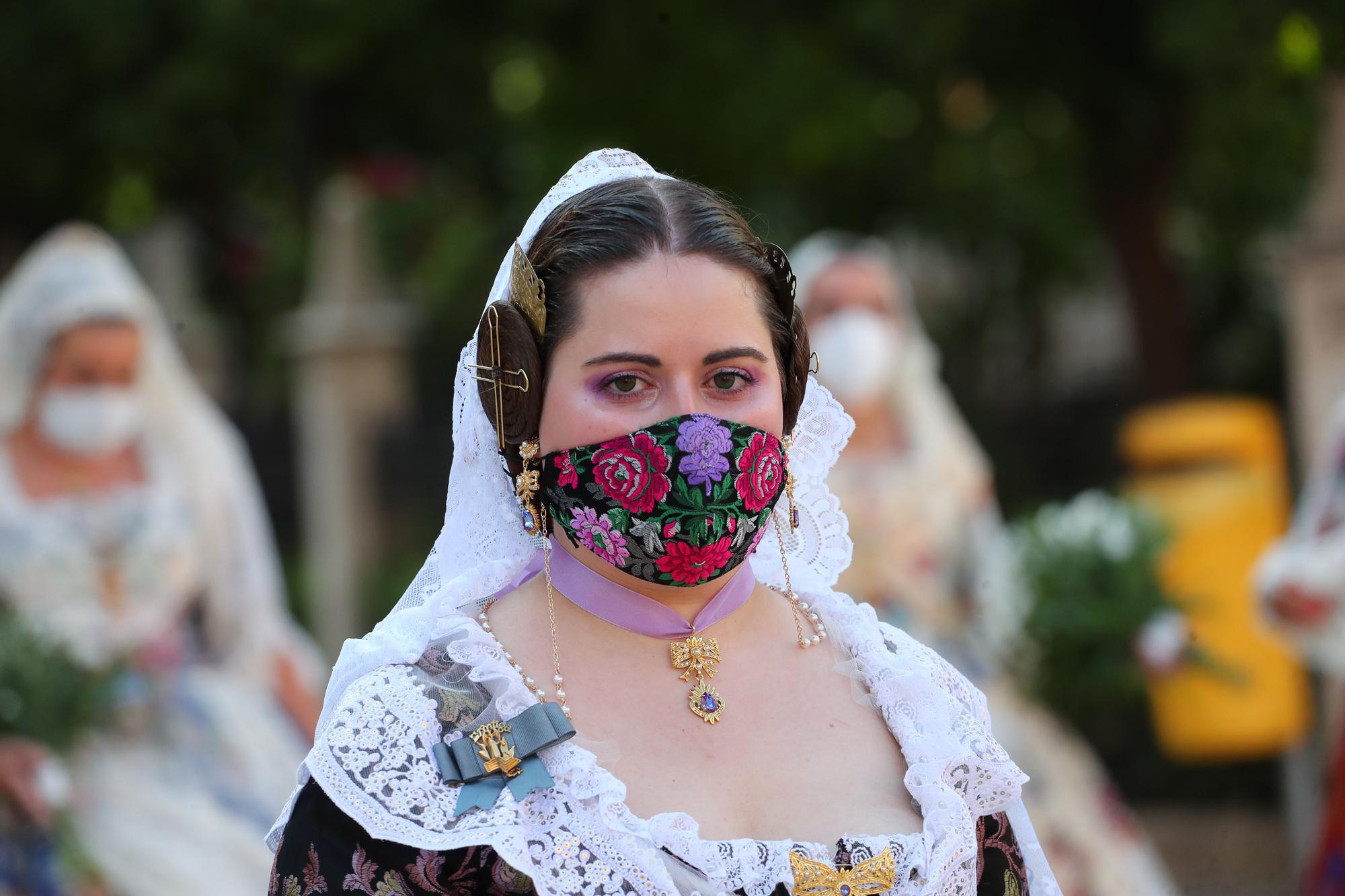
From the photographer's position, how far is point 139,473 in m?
6.27

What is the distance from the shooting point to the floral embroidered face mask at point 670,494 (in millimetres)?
2373

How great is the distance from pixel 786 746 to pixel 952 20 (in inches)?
218

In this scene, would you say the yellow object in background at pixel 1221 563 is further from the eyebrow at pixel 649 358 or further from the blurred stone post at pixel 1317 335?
the eyebrow at pixel 649 358

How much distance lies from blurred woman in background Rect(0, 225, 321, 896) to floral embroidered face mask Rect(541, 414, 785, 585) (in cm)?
368

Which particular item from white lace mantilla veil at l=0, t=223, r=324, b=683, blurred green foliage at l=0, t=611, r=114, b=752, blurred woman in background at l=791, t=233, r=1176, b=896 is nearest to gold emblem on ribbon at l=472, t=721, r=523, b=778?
blurred green foliage at l=0, t=611, r=114, b=752

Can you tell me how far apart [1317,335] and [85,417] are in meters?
5.27

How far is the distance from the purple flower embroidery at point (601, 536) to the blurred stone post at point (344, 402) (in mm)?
8489

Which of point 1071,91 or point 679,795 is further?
point 1071,91

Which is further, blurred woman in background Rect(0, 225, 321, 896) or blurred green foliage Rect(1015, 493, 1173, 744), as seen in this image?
blurred green foliage Rect(1015, 493, 1173, 744)

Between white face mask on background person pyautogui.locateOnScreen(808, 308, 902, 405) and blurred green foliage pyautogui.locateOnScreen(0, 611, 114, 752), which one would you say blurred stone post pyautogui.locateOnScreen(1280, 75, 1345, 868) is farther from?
blurred green foliage pyautogui.locateOnScreen(0, 611, 114, 752)

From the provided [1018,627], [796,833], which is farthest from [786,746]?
[1018,627]

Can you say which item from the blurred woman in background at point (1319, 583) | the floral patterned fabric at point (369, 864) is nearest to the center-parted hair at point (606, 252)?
the floral patterned fabric at point (369, 864)

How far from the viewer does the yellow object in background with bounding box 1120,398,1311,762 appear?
21.3ft

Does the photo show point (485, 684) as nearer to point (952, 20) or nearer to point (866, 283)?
point (866, 283)
